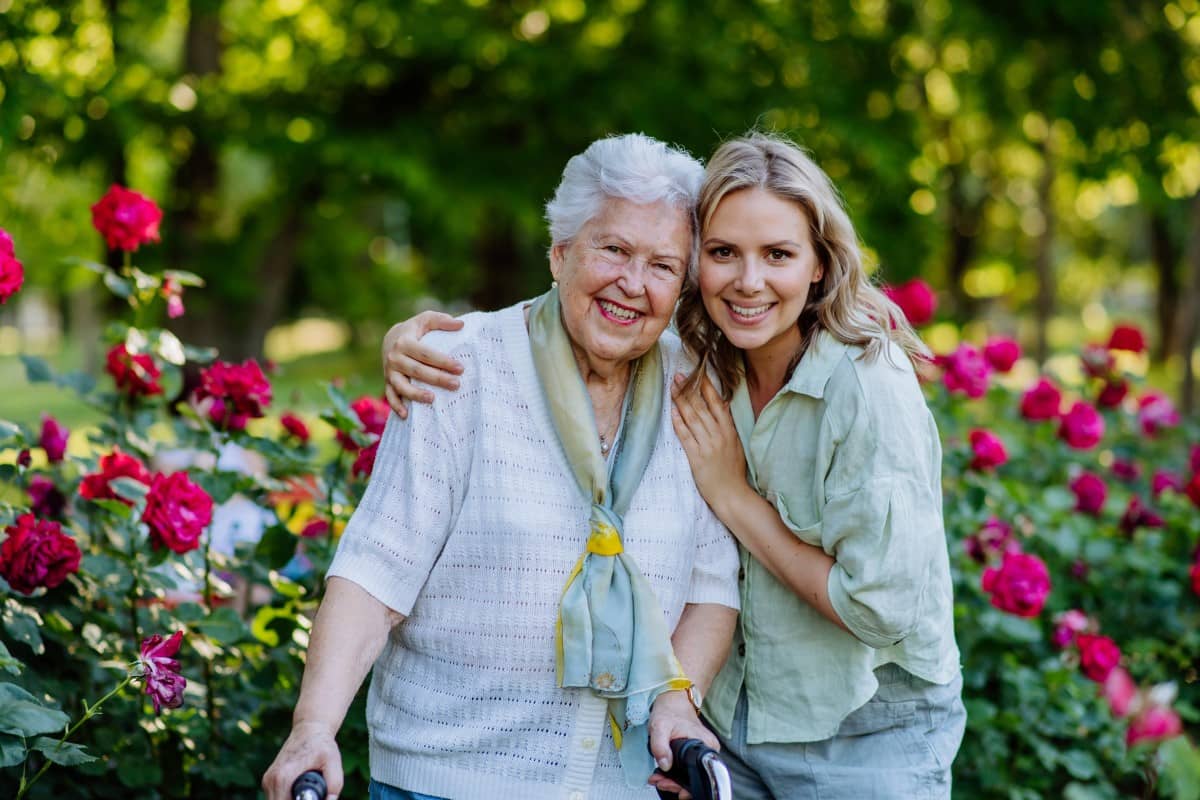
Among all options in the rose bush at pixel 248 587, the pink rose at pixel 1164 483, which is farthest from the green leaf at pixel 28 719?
the pink rose at pixel 1164 483

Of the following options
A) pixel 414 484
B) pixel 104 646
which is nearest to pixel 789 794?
pixel 414 484

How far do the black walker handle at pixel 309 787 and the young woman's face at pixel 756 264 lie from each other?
112 centimetres

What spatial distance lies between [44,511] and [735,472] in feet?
5.70

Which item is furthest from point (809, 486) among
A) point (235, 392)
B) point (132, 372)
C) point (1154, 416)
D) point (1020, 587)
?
point (1154, 416)

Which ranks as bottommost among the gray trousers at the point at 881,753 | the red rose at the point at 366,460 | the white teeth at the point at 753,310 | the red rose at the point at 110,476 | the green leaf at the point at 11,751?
the gray trousers at the point at 881,753

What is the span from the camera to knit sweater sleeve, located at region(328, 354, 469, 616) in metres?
2.26

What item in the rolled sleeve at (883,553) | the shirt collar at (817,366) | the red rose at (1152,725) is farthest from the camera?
the shirt collar at (817,366)

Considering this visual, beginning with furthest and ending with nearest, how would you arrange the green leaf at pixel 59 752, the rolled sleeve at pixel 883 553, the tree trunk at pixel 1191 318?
the tree trunk at pixel 1191 318 → the rolled sleeve at pixel 883 553 → the green leaf at pixel 59 752

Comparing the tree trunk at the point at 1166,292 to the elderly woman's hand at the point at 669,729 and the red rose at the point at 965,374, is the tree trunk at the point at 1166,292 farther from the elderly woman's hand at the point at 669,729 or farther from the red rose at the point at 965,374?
the elderly woman's hand at the point at 669,729

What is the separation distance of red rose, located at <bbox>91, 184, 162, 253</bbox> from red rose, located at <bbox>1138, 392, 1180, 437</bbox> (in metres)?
3.56

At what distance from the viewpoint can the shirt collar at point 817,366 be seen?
235cm

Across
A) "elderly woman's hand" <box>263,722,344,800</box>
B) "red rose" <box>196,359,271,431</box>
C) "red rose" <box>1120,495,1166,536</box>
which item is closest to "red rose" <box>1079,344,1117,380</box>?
"red rose" <box>1120,495,1166,536</box>

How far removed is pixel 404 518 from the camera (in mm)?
2283

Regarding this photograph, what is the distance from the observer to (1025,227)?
21.3 m
